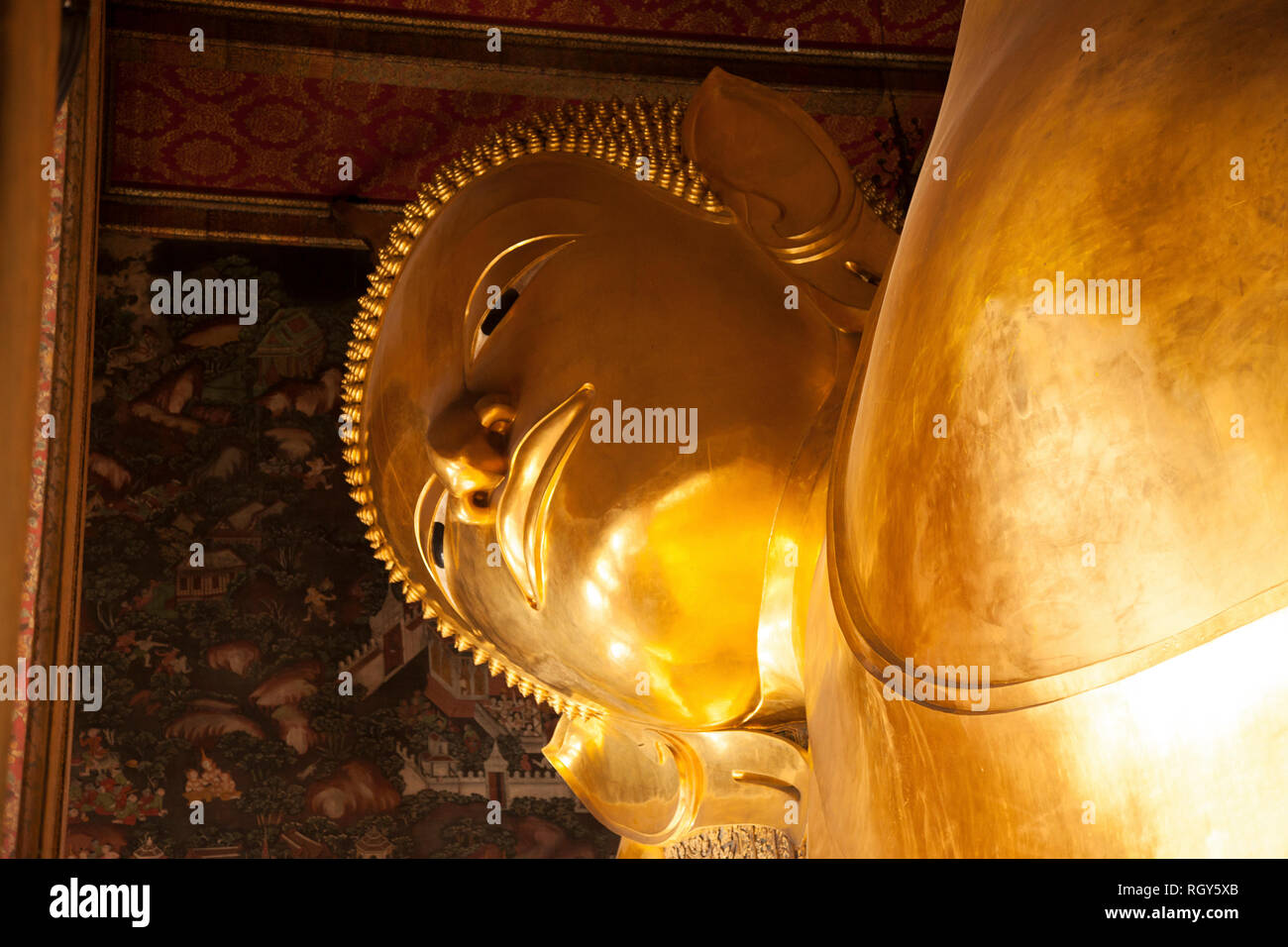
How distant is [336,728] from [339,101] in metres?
1.91

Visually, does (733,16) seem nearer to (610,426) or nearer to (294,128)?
(294,128)

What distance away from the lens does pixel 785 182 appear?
4.50ft

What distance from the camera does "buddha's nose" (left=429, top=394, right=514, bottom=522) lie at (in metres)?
1.29

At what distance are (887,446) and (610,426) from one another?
1.54 ft

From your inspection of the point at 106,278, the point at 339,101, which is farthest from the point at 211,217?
the point at 339,101

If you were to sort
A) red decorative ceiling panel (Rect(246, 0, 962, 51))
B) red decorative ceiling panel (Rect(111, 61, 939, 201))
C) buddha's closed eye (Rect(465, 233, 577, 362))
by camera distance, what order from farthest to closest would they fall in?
red decorative ceiling panel (Rect(111, 61, 939, 201))
red decorative ceiling panel (Rect(246, 0, 962, 51))
buddha's closed eye (Rect(465, 233, 577, 362))

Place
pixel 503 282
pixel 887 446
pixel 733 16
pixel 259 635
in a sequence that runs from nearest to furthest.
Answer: pixel 887 446
pixel 503 282
pixel 733 16
pixel 259 635

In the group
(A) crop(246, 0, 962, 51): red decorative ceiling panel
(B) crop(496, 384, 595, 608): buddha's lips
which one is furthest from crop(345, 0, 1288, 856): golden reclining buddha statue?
(A) crop(246, 0, 962, 51): red decorative ceiling panel

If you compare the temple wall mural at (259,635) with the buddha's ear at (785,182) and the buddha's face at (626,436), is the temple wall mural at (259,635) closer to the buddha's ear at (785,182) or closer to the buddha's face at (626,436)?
the buddha's face at (626,436)

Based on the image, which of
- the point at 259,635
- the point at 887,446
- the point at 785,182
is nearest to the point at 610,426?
the point at 785,182

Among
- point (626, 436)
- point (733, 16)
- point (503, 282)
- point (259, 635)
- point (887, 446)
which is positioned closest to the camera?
point (887, 446)

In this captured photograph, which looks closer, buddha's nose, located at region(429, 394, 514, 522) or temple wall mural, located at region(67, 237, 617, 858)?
buddha's nose, located at region(429, 394, 514, 522)

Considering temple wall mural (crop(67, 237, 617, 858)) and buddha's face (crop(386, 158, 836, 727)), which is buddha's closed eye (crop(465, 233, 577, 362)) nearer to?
buddha's face (crop(386, 158, 836, 727))

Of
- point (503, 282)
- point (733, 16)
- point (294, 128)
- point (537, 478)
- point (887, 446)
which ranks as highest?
point (733, 16)
